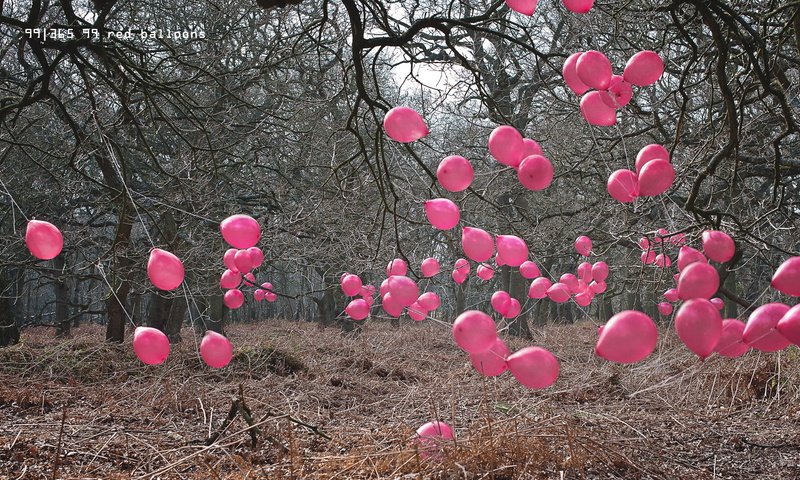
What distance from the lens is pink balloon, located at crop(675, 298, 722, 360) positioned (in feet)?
4.20

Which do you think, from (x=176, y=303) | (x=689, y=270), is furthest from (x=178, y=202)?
(x=689, y=270)

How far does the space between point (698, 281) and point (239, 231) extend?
1509 mm

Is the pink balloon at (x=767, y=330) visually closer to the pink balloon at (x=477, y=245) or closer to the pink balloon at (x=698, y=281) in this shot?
the pink balloon at (x=698, y=281)

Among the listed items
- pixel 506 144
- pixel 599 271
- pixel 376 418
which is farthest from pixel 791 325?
pixel 376 418

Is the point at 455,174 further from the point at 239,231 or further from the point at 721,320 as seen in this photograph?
the point at 721,320

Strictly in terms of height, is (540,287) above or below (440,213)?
below

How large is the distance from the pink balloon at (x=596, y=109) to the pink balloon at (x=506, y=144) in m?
0.32

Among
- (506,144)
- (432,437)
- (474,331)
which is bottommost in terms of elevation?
(432,437)

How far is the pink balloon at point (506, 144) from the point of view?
1.95 m

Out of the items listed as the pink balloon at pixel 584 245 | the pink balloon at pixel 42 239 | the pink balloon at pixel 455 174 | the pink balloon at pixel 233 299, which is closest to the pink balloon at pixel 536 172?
the pink balloon at pixel 455 174

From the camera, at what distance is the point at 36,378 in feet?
18.1

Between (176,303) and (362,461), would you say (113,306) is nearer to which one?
(176,303)

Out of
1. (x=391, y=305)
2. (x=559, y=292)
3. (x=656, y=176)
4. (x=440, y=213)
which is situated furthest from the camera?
(x=559, y=292)

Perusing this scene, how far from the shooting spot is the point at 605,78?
6.36 ft
